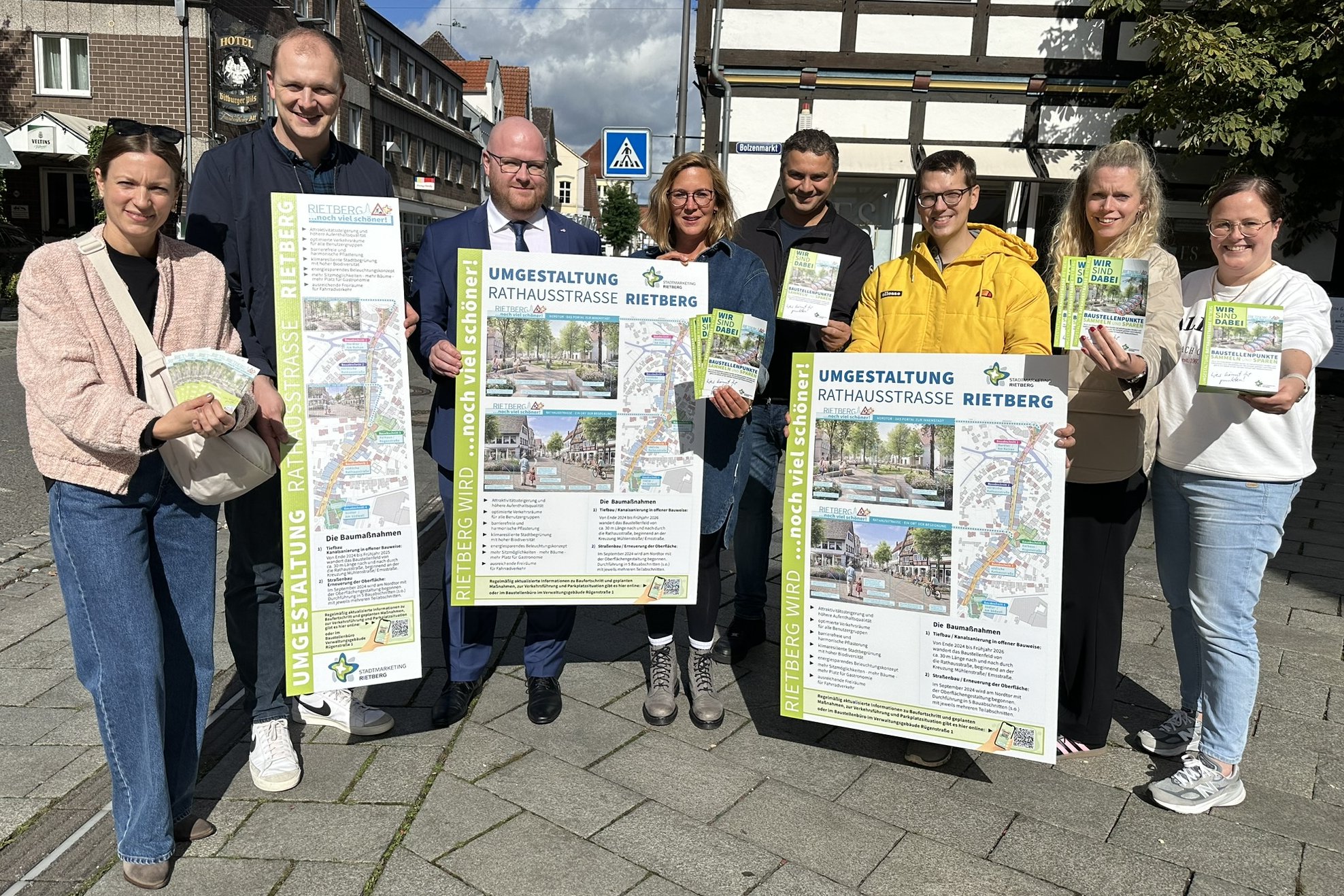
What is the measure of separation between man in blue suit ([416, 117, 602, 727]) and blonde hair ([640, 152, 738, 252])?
0.83 feet

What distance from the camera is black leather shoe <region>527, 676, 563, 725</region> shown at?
12.6ft

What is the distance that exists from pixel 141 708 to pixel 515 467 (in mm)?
1377

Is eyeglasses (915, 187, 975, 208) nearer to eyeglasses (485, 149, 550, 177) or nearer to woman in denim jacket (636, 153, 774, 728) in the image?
woman in denim jacket (636, 153, 774, 728)

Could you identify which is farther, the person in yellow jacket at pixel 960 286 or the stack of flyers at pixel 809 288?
the stack of flyers at pixel 809 288

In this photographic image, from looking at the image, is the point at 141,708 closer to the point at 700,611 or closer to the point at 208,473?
the point at 208,473

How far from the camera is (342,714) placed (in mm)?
3727

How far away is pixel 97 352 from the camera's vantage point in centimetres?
257

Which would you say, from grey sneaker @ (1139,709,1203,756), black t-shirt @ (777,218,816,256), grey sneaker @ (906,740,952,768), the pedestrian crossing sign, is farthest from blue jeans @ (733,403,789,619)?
the pedestrian crossing sign

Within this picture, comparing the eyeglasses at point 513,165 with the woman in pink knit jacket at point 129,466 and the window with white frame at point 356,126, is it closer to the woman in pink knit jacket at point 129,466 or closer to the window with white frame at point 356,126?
the woman in pink knit jacket at point 129,466

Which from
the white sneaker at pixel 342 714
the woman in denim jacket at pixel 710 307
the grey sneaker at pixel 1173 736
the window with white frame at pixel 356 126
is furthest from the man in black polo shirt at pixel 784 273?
the window with white frame at pixel 356 126

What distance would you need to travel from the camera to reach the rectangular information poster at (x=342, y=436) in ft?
10.3

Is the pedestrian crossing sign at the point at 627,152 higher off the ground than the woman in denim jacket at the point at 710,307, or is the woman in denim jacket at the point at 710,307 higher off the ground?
the pedestrian crossing sign at the point at 627,152

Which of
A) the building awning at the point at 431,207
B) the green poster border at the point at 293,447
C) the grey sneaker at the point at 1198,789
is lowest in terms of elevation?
the grey sneaker at the point at 1198,789

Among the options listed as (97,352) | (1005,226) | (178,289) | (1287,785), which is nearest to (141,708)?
(97,352)
